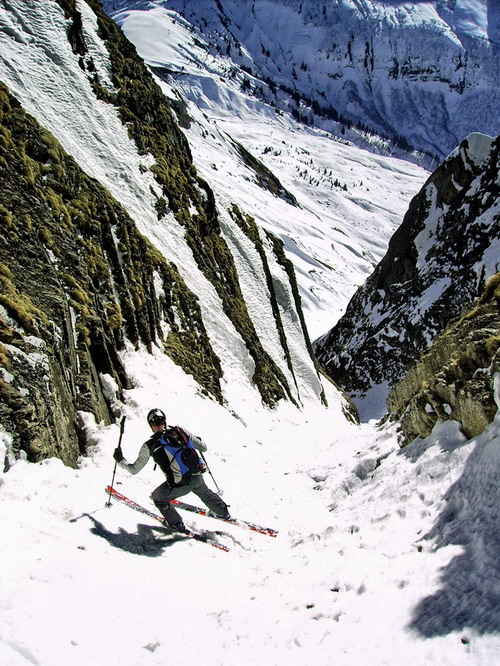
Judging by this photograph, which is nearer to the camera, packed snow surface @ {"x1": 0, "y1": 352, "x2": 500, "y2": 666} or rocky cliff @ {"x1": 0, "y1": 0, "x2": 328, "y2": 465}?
packed snow surface @ {"x1": 0, "y1": 352, "x2": 500, "y2": 666}

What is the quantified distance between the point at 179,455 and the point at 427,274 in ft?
178

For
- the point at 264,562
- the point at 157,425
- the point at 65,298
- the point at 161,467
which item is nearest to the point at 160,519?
the point at 161,467

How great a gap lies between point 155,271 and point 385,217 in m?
189

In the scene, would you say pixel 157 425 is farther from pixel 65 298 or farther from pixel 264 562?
pixel 65 298

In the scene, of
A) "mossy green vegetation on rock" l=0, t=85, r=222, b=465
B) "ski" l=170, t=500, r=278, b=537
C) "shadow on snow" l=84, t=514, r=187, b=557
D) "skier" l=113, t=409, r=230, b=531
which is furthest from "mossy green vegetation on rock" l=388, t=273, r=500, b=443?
"mossy green vegetation on rock" l=0, t=85, r=222, b=465

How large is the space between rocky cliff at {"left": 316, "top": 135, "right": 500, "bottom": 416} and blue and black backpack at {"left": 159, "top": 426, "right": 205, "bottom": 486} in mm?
44572

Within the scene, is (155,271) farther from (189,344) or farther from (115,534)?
(115,534)

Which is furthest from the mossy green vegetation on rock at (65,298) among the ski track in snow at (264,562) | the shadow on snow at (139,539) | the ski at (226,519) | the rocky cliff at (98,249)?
the ski at (226,519)

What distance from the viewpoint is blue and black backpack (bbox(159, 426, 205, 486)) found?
7.94 meters

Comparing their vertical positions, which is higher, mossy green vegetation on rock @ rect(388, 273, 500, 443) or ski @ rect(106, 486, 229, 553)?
mossy green vegetation on rock @ rect(388, 273, 500, 443)

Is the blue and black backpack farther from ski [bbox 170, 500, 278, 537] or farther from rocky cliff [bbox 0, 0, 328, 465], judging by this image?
rocky cliff [bbox 0, 0, 328, 465]

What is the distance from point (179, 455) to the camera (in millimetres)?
7953

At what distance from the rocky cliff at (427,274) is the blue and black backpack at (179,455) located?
4457 centimetres

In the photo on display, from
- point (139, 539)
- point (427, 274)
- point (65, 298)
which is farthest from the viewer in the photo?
point (427, 274)
